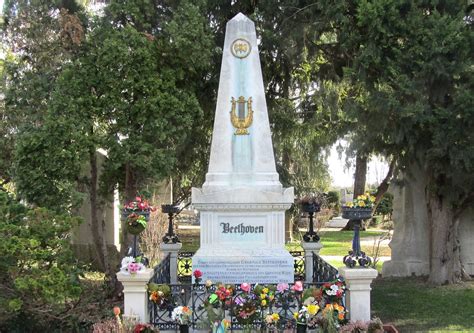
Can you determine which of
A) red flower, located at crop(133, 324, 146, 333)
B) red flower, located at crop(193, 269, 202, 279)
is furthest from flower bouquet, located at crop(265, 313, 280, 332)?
red flower, located at crop(133, 324, 146, 333)

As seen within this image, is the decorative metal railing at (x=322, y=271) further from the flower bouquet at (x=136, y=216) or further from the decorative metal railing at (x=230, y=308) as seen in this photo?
the flower bouquet at (x=136, y=216)

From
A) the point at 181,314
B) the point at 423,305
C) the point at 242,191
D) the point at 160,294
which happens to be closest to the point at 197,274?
the point at 160,294

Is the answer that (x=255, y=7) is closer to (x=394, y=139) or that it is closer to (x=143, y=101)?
(x=143, y=101)

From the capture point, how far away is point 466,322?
931 cm

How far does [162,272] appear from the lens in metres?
9.68

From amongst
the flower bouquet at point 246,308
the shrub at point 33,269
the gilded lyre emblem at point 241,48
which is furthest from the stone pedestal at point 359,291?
the gilded lyre emblem at point 241,48

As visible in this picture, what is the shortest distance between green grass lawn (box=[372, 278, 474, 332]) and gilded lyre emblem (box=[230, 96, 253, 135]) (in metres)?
3.96

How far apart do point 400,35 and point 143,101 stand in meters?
5.03

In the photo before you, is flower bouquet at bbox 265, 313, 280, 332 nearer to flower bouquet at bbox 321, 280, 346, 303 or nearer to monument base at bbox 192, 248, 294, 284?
flower bouquet at bbox 321, 280, 346, 303

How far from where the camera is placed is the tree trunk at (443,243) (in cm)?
1284

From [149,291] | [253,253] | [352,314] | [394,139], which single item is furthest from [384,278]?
[149,291]

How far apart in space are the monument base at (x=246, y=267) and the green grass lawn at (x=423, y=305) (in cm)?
203

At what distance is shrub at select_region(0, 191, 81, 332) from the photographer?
24.4 feet

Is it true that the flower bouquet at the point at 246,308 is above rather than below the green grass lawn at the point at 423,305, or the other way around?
above
